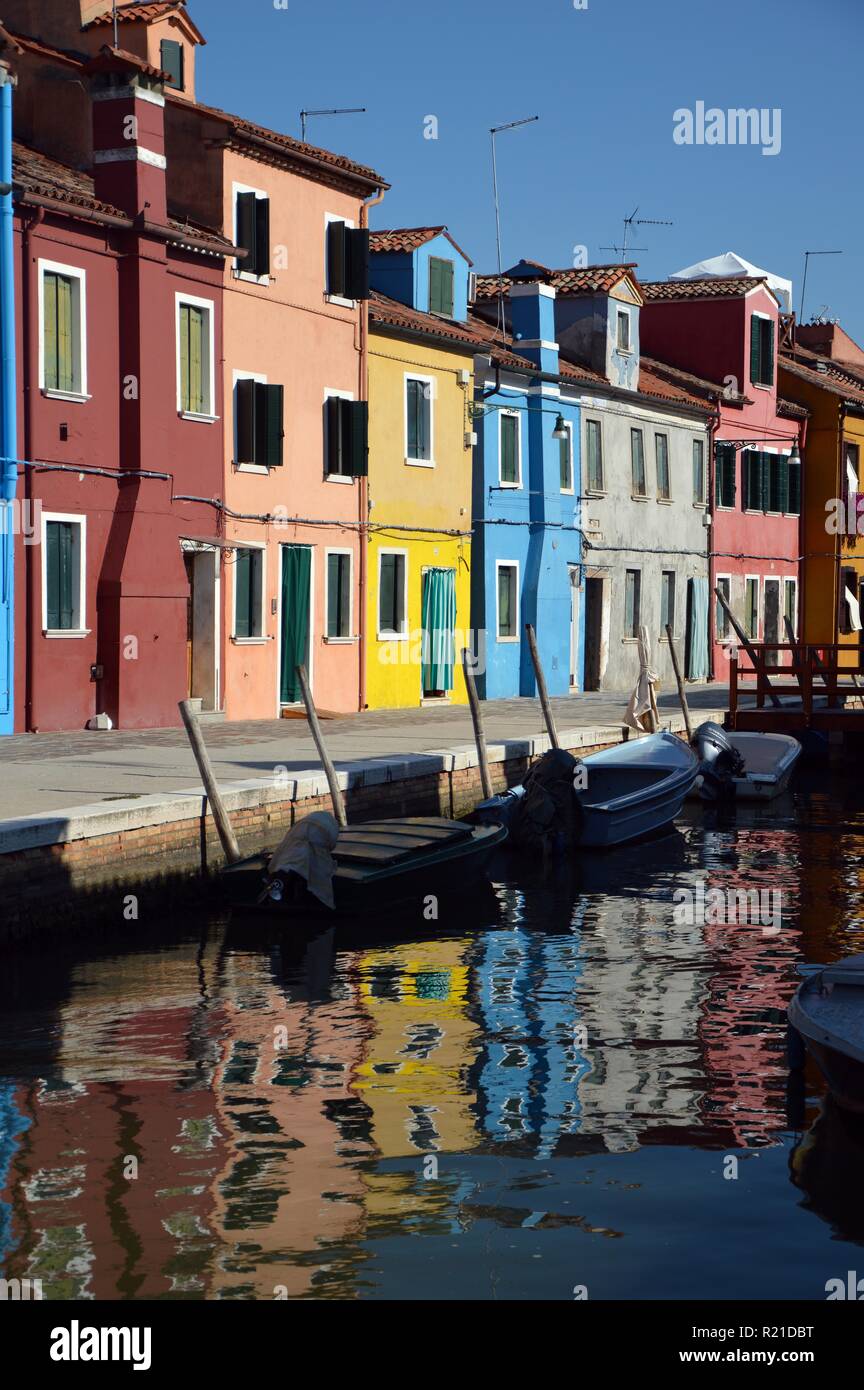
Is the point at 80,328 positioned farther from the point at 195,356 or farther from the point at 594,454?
the point at 594,454

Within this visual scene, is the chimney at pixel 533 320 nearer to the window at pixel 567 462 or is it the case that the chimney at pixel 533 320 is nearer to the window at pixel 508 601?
the window at pixel 567 462

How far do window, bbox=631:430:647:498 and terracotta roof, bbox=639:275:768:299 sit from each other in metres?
5.95

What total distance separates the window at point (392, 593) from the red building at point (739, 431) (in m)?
13.5

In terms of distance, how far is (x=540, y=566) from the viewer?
3353 cm

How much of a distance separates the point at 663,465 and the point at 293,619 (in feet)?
49.1

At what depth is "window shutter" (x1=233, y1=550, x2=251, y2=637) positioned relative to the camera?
82.1ft

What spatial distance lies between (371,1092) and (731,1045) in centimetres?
242

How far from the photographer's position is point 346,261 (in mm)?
27594

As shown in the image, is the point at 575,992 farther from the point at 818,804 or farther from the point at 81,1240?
the point at 818,804

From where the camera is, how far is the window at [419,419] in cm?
2981

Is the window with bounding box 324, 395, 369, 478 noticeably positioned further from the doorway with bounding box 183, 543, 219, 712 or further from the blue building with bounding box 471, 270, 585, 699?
the blue building with bounding box 471, 270, 585, 699

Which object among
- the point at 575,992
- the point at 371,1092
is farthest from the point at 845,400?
the point at 371,1092

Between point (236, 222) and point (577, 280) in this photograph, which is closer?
point (236, 222)

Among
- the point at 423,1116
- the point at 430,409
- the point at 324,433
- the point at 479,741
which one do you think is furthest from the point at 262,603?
the point at 423,1116
